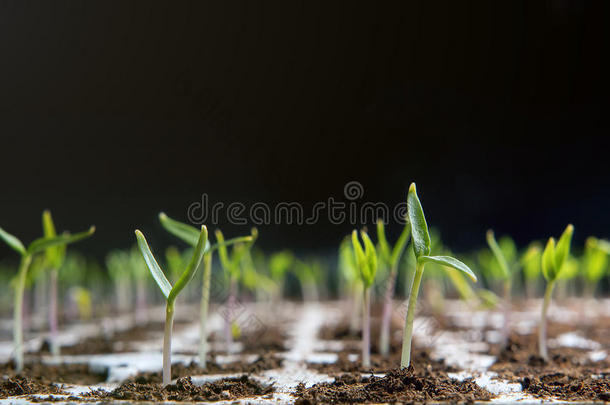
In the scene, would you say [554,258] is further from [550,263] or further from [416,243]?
[416,243]

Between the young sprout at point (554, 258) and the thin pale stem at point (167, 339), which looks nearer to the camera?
the thin pale stem at point (167, 339)

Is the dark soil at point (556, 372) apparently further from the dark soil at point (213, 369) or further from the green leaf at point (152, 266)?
the green leaf at point (152, 266)

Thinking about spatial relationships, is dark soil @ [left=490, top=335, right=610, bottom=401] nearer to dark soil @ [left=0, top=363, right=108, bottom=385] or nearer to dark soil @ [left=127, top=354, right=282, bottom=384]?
dark soil @ [left=127, top=354, right=282, bottom=384]

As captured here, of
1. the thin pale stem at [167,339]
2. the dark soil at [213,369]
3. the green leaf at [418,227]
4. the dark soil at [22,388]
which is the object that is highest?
the green leaf at [418,227]

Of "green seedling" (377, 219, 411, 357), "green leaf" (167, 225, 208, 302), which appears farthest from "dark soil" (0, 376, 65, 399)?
"green seedling" (377, 219, 411, 357)

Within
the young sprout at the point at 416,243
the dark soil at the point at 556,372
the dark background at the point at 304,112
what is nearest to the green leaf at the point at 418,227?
the young sprout at the point at 416,243

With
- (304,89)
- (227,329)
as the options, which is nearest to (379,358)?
(227,329)
